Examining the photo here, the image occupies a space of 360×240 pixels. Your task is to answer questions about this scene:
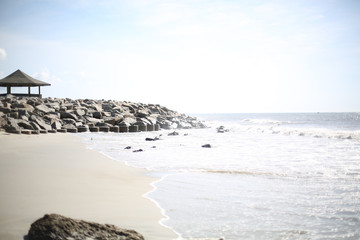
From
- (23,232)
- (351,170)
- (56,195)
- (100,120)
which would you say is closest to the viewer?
(23,232)

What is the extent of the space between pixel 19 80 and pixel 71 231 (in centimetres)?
2795

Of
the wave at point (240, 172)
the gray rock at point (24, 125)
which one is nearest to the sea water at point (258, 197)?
the wave at point (240, 172)

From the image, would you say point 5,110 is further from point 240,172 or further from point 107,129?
point 240,172

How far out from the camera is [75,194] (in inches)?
165

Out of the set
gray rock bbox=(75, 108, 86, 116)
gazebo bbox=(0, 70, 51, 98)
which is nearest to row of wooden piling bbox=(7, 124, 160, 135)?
gray rock bbox=(75, 108, 86, 116)

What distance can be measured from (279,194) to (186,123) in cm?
2235

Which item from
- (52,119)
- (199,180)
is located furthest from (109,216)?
(52,119)

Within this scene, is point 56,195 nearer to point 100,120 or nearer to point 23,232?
point 23,232

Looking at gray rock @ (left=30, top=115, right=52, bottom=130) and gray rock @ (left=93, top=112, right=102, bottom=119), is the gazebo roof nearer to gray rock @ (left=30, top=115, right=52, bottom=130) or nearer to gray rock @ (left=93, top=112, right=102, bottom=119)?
gray rock @ (left=93, top=112, right=102, bottom=119)

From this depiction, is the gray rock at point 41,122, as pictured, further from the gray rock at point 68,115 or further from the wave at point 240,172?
the wave at point 240,172

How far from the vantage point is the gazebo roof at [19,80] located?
26844mm

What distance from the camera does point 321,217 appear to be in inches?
142

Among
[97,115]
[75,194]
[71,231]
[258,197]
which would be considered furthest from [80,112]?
[71,231]

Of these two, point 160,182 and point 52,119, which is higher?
point 52,119
